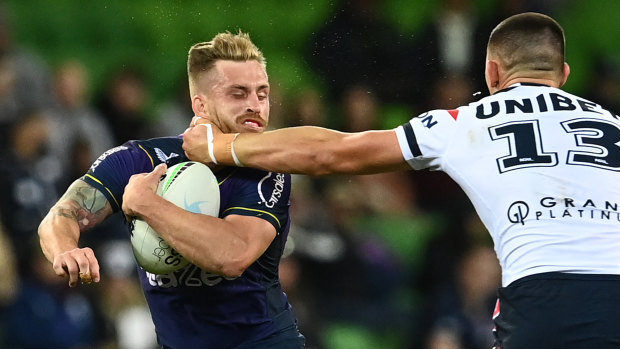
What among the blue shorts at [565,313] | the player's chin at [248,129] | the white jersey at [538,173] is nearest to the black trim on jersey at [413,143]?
the white jersey at [538,173]

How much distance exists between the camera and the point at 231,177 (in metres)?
→ 5.07

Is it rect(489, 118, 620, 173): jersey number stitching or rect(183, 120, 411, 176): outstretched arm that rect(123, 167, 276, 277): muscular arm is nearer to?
rect(183, 120, 411, 176): outstretched arm

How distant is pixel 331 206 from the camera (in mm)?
9922

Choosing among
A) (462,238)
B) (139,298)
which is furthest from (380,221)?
(139,298)

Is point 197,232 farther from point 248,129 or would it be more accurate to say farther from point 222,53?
point 222,53

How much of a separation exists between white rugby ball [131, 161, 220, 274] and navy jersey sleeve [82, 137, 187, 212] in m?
0.27

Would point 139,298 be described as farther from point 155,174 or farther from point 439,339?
point 155,174

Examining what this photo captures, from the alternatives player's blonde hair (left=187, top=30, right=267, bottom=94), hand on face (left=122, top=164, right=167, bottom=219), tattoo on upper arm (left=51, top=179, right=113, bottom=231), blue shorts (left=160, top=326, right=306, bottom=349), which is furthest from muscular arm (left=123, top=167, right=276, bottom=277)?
player's blonde hair (left=187, top=30, right=267, bottom=94)

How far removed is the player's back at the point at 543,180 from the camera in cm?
426

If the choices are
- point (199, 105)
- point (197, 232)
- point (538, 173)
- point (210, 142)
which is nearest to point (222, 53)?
point (199, 105)

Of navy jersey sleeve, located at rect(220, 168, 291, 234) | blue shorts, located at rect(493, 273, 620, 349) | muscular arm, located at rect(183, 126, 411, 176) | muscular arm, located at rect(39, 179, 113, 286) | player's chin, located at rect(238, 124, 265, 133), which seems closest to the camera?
blue shorts, located at rect(493, 273, 620, 349)

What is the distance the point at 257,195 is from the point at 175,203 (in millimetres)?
436

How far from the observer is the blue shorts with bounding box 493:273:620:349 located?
413 centimetres

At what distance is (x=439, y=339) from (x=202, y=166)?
16.3 ft
